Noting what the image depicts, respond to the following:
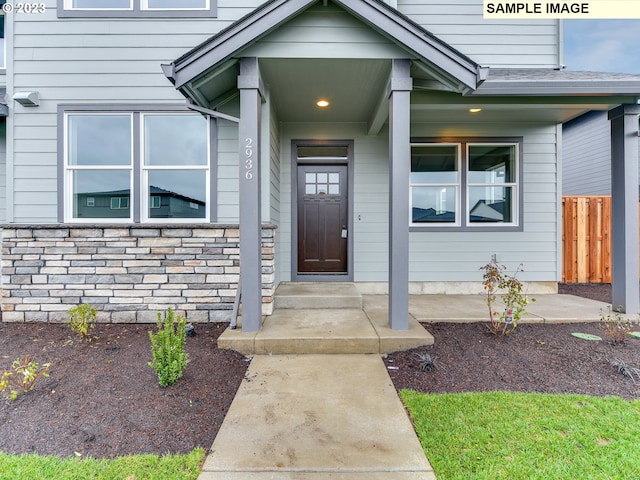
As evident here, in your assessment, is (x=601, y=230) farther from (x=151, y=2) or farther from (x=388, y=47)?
(x=151, y=2)

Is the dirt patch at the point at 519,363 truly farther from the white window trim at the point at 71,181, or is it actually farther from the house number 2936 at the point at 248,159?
the white window trim at the point at 71,181

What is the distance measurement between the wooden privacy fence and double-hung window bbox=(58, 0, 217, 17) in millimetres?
7574

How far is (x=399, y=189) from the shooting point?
3559mm

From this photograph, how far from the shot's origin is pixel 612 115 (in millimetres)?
4465

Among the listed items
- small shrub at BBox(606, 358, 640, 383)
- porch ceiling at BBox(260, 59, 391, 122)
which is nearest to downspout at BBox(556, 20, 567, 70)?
porch ceiling at BBox(260, 59, 391, 122)

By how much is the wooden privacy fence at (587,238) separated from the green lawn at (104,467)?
7689mm

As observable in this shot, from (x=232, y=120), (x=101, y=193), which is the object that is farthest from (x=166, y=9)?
(x=101, y=193)

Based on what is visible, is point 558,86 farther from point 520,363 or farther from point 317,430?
point 317,430

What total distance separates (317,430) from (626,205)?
16.2 feet

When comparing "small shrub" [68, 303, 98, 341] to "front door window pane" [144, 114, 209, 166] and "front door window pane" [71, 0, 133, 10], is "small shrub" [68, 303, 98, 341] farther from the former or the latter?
"front door window pane" [71, 0, 133, 10]

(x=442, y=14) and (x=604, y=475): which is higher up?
(x=442, y=14)

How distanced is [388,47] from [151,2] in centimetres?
353

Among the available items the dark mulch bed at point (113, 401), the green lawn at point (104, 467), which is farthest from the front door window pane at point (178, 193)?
the green lawn at point (104, 467)

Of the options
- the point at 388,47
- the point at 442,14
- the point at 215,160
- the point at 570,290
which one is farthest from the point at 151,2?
the point at 570,290
